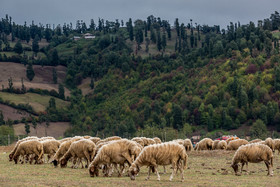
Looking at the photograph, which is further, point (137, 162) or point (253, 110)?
point (253, 110)

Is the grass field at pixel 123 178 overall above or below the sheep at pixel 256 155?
below

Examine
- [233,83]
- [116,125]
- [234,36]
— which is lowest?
[116,125]

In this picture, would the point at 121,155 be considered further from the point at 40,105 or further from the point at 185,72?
the point at 40,105

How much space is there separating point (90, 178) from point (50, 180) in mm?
2355

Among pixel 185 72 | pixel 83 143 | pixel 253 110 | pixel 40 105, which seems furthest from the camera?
pixel 40 105

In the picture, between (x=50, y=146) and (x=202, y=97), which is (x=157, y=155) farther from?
(x=202, y=97)

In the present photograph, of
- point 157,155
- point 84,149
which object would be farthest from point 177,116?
point 157,155

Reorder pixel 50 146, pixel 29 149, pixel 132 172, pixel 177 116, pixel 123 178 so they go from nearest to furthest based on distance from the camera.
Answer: pixel 132 172, pixel 123 178, pixel 29 149, pixel 50 146, pixel 177 116

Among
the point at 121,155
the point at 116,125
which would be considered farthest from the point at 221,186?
the point at 116,125

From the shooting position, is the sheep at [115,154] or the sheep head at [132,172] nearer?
the sheep head at [132,172]

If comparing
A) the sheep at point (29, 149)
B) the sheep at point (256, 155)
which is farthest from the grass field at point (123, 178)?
the sheep at point (29, 149)

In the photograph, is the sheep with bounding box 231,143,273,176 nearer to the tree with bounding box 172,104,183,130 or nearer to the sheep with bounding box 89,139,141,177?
the sheep with bounding box 89,139,141,177

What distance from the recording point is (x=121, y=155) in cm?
2675

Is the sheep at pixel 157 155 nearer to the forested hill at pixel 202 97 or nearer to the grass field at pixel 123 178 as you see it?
the grass field at pixel 123 178
